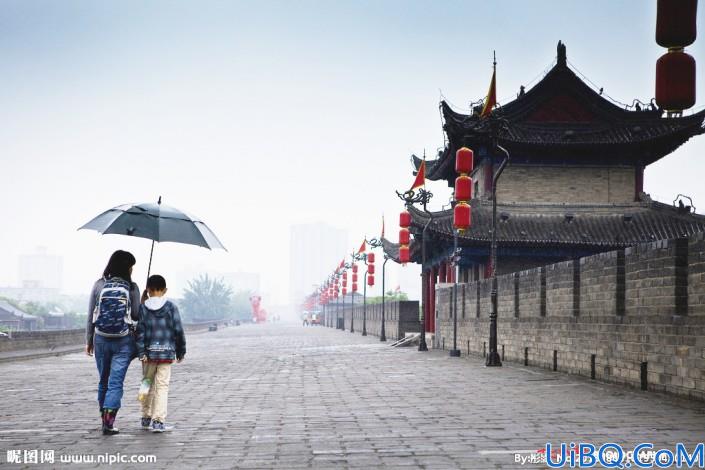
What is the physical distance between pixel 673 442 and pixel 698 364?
3896mm

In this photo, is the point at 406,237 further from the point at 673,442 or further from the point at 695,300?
the point at 673,442

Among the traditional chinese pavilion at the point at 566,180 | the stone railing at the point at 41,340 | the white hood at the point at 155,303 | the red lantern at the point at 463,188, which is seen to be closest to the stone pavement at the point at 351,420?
the white hood at the point at 155,303

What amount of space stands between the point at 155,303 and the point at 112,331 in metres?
0.51

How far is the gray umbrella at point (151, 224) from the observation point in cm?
945

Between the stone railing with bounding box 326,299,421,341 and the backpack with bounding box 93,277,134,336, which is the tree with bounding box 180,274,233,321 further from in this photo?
the backpack with bounding box 93,277,134,336

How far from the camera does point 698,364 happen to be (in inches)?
412

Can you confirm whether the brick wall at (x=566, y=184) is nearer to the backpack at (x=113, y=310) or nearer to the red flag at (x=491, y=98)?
the red flag at (x=491, y=98)

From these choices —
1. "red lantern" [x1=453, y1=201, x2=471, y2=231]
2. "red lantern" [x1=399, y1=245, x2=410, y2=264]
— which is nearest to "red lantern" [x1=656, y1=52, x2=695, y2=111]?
"red lantern" [x1=453, y1=201, x2=471, y2=231]

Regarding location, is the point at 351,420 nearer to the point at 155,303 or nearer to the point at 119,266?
the point at 155,303

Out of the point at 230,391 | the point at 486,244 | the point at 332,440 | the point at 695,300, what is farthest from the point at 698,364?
the point at 486,244

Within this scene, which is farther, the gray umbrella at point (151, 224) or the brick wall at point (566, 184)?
the brick wall at point (566, 184)

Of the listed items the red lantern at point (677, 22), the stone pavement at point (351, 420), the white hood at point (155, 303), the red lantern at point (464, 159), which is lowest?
the stone pavement at point (351, 420)

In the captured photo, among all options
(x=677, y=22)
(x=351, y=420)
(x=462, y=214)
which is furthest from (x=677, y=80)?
(x=462, y=214)

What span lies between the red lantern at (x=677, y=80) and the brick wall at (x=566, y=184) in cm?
2458
